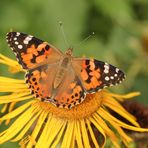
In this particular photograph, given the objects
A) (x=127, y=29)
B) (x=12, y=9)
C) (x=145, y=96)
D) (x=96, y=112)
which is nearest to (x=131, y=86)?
(x=145, y=96)

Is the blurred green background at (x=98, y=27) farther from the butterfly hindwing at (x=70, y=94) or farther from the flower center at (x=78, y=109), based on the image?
the butterfly hindwing at (x=70, y=94)

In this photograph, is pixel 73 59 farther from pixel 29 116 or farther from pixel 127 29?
pixel 127 29

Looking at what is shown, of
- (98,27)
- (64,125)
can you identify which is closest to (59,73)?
(64,125)

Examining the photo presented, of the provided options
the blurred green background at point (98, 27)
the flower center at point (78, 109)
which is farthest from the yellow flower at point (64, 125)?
the blurred green background at point (98, 27)

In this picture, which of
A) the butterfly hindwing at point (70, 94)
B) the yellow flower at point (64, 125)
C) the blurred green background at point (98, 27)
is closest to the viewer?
the butterfly hindwing at point (70, 94)

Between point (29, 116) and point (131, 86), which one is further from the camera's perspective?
point (131, 86)

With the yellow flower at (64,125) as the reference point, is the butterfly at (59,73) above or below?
above
